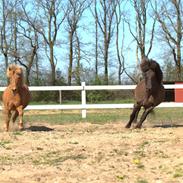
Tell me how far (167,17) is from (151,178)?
46995 mm

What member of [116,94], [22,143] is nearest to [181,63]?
[116,94]

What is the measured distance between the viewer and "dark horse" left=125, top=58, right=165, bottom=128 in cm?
1341

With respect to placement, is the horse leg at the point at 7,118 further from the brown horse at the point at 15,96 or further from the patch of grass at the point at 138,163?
the patch of grass at the point at 138,163

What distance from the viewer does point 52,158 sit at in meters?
8.23

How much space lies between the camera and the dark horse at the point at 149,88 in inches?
528

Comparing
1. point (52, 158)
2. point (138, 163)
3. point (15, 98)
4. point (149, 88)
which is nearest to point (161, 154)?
point (138, 163)

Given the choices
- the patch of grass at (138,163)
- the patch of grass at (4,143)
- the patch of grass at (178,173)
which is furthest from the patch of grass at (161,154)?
the patch of grass at (4,143)

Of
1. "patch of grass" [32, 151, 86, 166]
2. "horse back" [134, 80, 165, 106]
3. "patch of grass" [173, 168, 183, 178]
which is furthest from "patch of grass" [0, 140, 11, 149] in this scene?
"horse back" [134, 80, 165, 106]

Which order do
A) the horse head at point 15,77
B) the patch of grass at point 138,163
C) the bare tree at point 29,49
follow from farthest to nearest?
the bare tree at point 29,49 < the horse head at point 15,77 < the patch of grass at point 138,163

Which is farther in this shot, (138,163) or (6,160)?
(6,160)

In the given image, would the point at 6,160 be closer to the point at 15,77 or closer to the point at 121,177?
the point at 121,177

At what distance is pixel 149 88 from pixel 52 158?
5680 mm

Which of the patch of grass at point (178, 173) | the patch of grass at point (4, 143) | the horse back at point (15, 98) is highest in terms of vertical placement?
the horse back at point (15, 98)

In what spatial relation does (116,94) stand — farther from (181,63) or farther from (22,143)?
A: (22,143)
